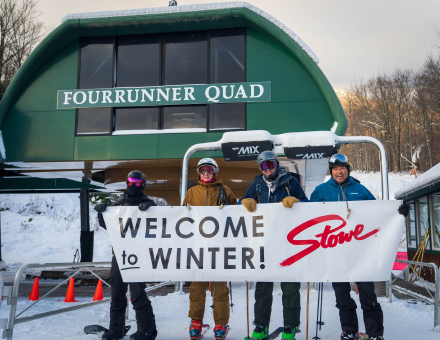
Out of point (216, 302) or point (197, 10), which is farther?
point (197, 10)

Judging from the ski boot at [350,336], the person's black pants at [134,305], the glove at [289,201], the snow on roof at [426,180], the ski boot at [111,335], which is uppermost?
the snow on roof at [426,180]

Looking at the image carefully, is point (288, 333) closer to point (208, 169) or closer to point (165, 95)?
point (208, 169)

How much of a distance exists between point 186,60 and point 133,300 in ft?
24.6

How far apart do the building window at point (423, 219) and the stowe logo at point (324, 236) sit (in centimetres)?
978

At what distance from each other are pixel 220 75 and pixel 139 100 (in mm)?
2211

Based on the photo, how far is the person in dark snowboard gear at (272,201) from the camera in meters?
3.92

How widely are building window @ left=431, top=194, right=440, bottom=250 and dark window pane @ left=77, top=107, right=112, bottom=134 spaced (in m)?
9.70

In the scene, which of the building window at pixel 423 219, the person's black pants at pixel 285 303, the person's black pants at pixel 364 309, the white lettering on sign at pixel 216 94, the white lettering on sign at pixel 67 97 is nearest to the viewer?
the person's black pants at pixel 364 309

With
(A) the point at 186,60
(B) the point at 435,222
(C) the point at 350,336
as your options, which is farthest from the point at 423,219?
(C) the point at 350,336

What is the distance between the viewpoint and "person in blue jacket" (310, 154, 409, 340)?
380cm

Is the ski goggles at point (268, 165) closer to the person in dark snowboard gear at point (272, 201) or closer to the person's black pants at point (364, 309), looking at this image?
the person in dark snowboard gear at point (272, 201)

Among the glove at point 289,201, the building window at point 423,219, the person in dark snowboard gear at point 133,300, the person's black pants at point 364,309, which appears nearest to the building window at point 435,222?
the building window at point 423,219

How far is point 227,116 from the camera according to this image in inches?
391

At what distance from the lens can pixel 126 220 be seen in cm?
443
